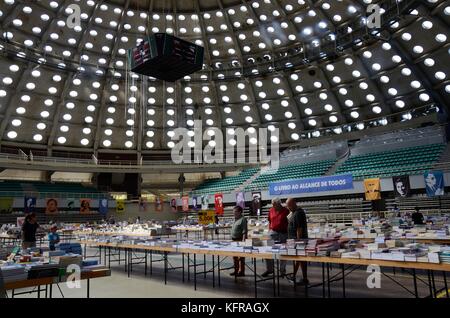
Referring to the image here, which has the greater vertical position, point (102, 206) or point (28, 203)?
point (28, 203)

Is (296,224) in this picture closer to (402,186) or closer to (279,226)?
(279,226)

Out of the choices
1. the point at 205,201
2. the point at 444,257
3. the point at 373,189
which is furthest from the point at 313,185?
the point at 444,257

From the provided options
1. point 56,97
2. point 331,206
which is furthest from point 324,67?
point 56,97

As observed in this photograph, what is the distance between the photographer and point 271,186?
90.0ft

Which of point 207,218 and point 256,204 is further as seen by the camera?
point 256,204

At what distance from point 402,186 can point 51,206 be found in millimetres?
27111

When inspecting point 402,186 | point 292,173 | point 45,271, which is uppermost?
point 292,173

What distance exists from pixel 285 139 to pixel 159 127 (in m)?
12.5

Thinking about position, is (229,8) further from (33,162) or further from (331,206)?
(33,162)

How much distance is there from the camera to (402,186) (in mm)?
20672

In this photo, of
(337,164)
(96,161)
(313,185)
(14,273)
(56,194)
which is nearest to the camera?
(14,273)

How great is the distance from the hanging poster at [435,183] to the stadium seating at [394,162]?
2578mm
